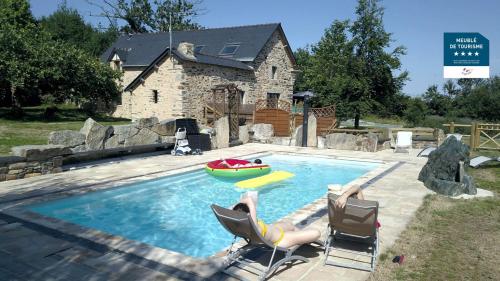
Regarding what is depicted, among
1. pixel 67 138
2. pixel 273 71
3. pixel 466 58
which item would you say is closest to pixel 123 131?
pixel 67 138

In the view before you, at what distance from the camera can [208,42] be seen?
33.3 metres

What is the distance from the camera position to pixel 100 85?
29422 mm

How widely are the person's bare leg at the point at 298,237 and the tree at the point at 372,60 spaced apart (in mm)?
26170

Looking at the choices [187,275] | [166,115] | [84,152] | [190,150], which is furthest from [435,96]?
[187,275]

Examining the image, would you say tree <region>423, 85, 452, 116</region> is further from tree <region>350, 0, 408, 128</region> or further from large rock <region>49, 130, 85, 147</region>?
large rock <region>49, 130, 85, 147</region>

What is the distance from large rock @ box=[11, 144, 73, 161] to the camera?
32.3 ft

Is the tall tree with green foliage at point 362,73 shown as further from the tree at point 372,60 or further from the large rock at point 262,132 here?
the large rock at point 262,132

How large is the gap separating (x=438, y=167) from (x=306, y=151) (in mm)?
7708

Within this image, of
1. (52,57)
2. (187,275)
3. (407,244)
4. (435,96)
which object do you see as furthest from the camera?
(435,96)

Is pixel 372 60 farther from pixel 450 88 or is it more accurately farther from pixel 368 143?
pixel 450 88

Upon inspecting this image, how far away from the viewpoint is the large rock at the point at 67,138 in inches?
452

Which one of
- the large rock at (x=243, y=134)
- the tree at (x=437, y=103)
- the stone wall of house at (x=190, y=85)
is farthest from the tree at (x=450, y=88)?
the large rock at (x=243, y=134)

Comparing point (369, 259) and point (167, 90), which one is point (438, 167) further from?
point (167, 90)

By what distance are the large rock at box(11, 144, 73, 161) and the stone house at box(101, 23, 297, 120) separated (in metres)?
14.3
